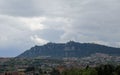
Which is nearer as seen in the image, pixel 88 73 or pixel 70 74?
pixel 88 73

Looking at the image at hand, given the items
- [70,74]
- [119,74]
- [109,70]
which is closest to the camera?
[119,74]

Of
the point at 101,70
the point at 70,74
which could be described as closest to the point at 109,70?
the point at 101,70

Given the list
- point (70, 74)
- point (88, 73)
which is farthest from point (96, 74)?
point (70, 74)

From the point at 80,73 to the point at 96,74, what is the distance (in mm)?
11237

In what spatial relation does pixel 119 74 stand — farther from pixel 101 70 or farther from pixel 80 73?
pixel 80 73

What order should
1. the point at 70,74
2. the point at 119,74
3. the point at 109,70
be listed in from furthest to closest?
the point at 70,74, the point at 109,70, the point at 119,74

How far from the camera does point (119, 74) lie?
122875 millimetres

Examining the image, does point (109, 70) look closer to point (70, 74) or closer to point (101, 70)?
point (101, 70)

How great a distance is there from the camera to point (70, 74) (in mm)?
149000

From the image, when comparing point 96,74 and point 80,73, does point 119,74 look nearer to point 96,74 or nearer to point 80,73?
point 96,74

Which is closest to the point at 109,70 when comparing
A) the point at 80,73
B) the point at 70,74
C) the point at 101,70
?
the point at 101,70

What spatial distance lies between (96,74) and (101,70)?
16.7 feet

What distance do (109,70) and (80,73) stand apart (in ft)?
37.4

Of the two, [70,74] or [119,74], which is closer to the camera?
[119,74]
